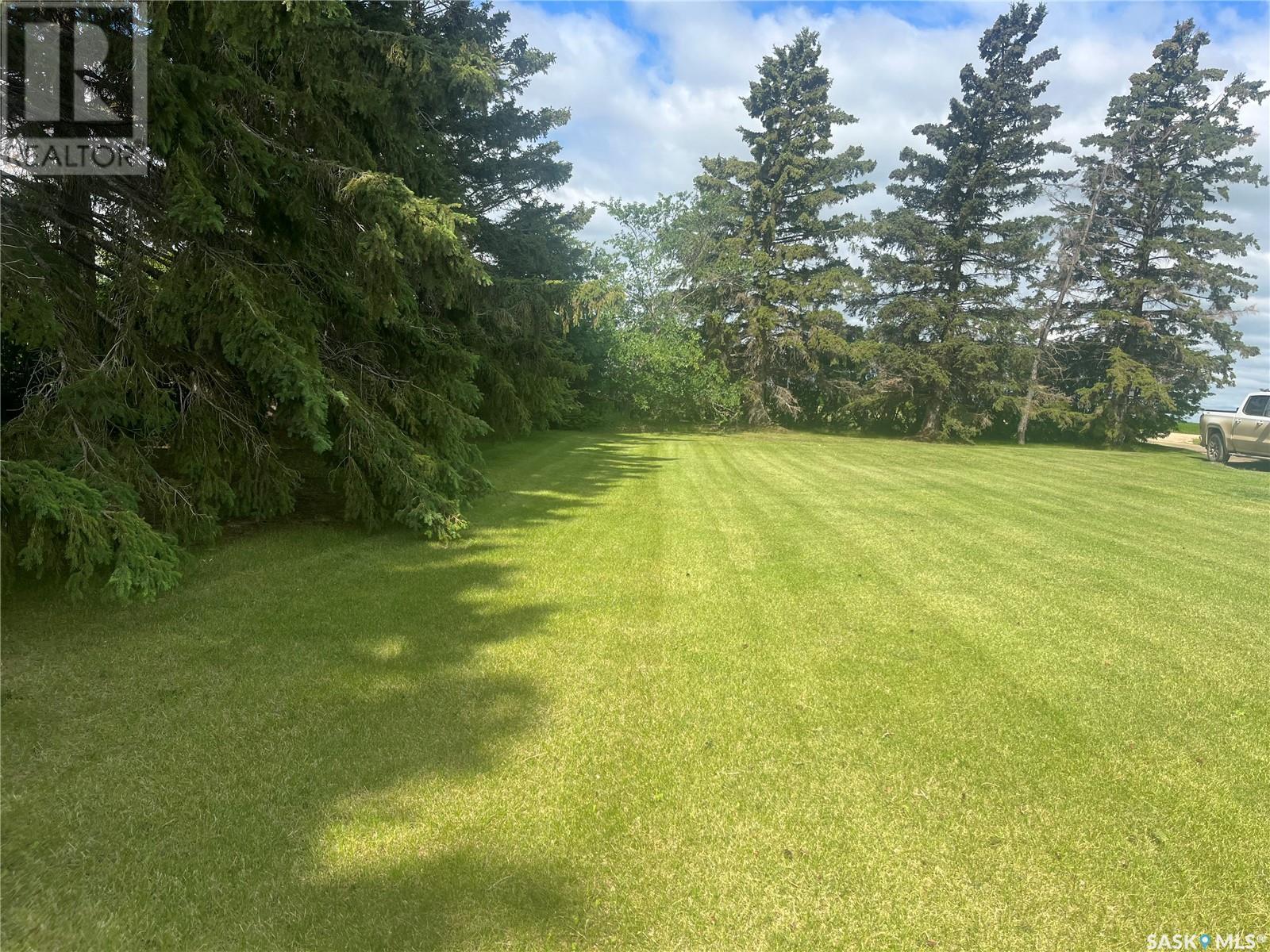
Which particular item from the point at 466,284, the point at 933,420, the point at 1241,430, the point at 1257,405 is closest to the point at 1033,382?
the point at 933,420

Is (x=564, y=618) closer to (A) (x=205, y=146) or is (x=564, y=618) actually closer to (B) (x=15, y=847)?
(B) (x=15, y=847)

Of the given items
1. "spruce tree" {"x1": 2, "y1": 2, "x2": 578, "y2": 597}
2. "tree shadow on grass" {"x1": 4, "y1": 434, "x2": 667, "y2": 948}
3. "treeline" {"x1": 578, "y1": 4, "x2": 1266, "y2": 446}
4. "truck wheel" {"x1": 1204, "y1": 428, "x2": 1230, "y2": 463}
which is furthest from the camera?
"treeline" {"x1": 578, "y1": 4, "x2": 1266, "y2": 446}

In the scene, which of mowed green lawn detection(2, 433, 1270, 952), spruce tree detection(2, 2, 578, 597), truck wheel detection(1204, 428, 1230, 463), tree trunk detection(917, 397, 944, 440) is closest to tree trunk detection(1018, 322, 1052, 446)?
tree trunk detection(917, 397, 944, 440)

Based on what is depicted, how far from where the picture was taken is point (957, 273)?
27.5 meters

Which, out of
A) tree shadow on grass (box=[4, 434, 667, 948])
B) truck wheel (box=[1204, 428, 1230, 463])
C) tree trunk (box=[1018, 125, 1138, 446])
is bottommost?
tree shadow on grass (box=[4, 434, 667, 948])

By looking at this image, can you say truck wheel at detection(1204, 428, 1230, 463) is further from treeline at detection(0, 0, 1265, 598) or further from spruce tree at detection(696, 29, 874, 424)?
spruce tree at detection(696, 29, 874, 424)

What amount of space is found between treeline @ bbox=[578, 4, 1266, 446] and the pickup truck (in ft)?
21.8

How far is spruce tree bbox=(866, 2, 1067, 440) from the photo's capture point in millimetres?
26375

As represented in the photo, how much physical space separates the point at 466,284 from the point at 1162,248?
28.0m

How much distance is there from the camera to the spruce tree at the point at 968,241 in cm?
2638


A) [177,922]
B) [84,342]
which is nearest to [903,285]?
[84,342]

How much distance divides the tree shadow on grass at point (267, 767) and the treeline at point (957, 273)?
2336 cm

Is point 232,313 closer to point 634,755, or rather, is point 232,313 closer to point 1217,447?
point 634,755

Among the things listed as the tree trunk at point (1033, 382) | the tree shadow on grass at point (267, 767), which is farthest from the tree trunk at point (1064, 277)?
the tree shadow on grass at point (267, 767)
